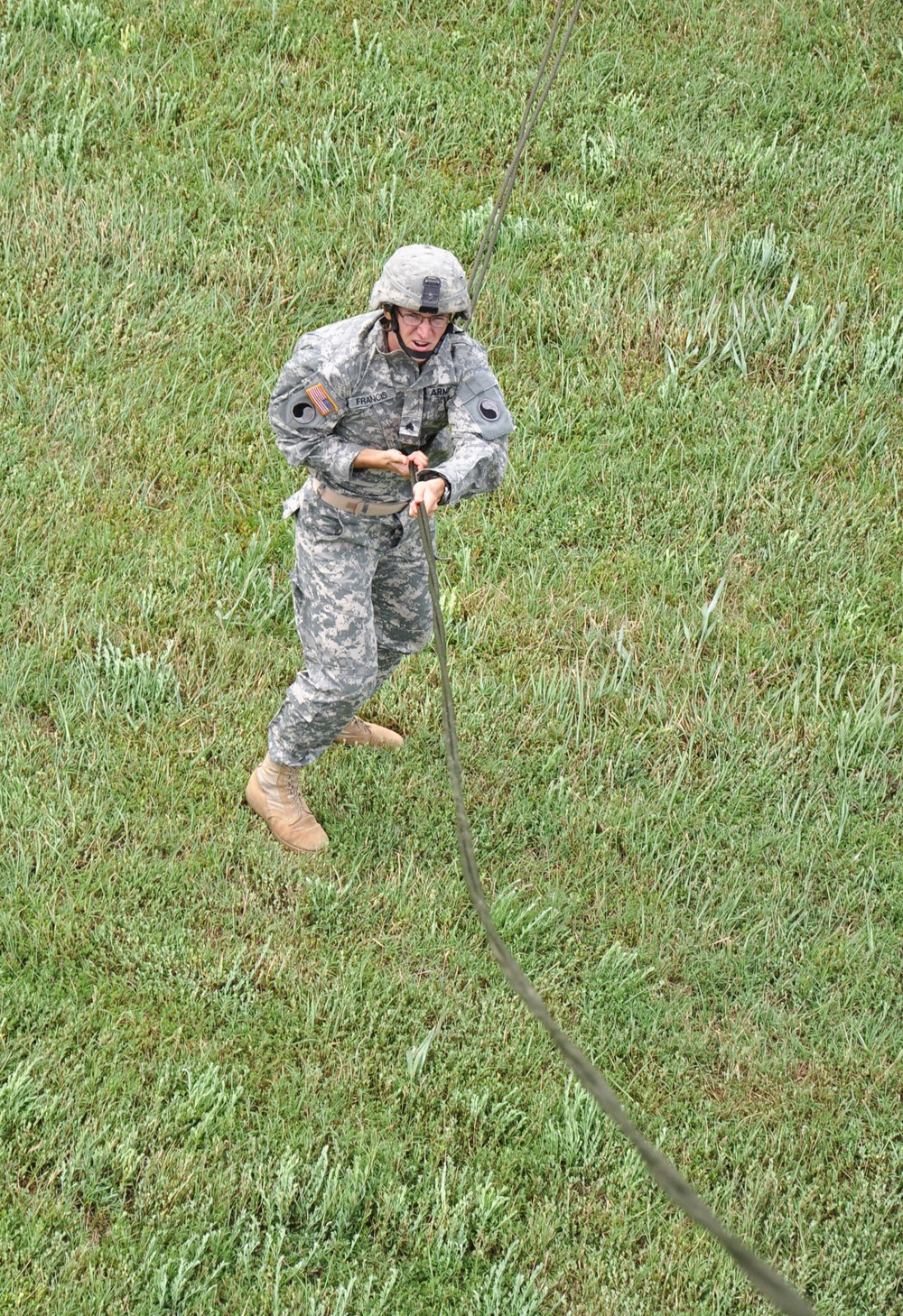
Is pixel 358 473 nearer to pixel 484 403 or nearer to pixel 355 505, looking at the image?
pixel 355 505

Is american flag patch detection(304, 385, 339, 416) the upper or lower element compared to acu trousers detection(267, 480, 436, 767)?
upper

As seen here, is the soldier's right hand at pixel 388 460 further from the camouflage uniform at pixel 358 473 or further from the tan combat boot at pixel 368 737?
the tan combat boot at pixel 368 737

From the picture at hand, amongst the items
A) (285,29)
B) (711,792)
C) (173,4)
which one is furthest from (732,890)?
(173,4)

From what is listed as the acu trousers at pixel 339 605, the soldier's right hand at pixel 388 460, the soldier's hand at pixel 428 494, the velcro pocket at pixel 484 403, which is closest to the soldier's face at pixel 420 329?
the velcro pocket at pixel 484 403

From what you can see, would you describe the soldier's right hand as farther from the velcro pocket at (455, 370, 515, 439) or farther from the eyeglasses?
the eyeglasses

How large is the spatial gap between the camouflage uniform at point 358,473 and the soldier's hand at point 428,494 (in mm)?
52

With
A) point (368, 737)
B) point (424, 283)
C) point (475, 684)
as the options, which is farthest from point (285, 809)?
point (424, 283)

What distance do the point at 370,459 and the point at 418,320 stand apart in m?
Answer: 0.41

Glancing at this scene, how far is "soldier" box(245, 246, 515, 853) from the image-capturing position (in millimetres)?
4203

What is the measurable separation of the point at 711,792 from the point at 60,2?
555 centimetres

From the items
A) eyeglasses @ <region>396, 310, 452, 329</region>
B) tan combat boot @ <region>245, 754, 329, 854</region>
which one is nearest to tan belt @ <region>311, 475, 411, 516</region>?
eyeglasses @ <region>396, 310, 452, 329</region>

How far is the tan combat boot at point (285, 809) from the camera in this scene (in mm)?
5031

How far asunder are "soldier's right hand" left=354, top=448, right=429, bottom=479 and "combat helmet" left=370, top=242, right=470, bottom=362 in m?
0.39

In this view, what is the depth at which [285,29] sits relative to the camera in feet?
26.6
